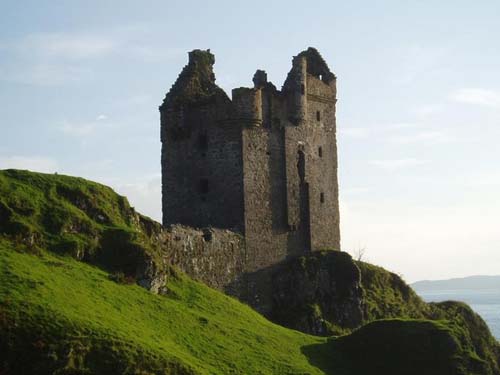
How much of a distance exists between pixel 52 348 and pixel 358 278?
82.8ft

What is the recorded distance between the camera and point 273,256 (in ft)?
153

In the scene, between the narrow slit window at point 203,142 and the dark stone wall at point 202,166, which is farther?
the narrow slit window at point 203,142

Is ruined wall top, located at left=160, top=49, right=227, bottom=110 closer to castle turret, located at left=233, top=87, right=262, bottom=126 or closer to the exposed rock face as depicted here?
castle turret, located at left=233, top=87, right=262, bottom=126

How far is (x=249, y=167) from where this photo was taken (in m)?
45.8

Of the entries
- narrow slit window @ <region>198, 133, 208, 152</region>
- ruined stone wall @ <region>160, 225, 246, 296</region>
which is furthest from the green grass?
narrow slit window @ <region>198, 133, 208, 152</region>

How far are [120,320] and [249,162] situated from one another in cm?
1945

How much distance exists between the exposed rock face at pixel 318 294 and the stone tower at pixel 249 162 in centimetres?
106

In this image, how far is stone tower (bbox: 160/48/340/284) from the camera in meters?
45.6

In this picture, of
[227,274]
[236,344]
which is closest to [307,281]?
[227,274]

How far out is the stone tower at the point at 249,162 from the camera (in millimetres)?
45594

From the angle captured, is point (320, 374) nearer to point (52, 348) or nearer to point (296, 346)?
point (296, 346)

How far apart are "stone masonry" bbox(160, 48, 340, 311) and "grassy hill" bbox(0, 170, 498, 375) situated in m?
8.25

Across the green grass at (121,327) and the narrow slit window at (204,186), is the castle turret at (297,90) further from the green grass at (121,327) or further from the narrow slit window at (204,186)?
the green grass at (121,327)

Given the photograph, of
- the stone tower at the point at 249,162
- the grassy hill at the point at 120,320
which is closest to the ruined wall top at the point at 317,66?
the stone tower at the point at 249,162
